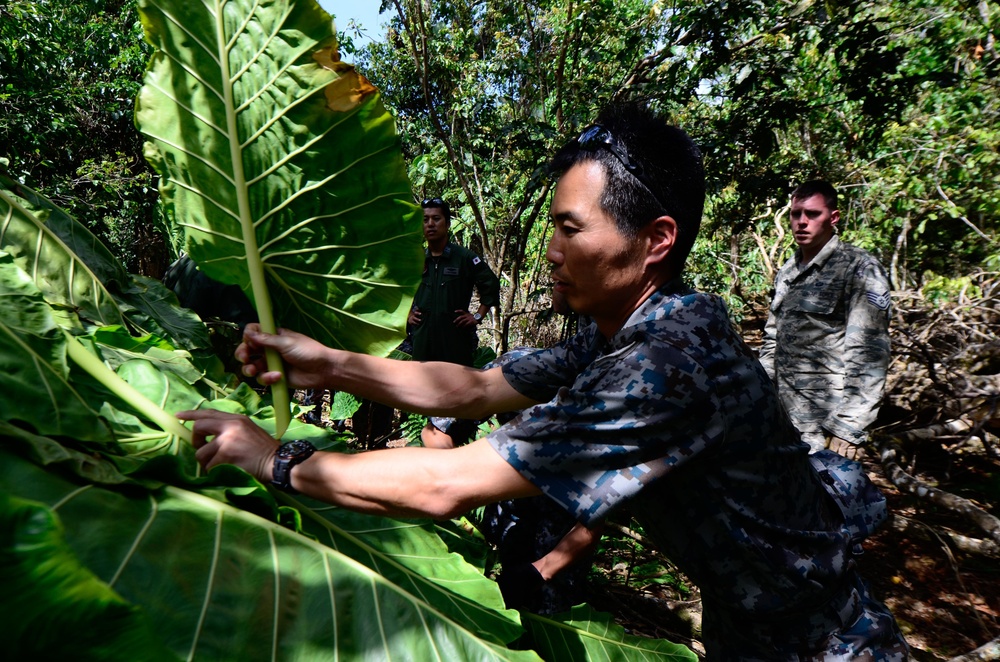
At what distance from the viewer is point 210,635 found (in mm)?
1058

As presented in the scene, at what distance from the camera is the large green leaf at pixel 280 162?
143 centimetres

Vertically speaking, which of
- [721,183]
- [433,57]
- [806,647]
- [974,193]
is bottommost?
[806,647]

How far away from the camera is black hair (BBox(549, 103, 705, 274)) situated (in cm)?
143

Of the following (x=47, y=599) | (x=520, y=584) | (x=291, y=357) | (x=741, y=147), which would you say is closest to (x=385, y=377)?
(x=291, y=357)

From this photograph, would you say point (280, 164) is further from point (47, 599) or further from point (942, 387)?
point (942, 387)

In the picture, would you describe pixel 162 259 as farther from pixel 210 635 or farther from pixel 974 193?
pixel 974 193

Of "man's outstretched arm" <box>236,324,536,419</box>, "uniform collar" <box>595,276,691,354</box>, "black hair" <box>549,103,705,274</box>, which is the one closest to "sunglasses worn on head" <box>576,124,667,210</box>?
"black hair" <box>549,103,705,274</box>

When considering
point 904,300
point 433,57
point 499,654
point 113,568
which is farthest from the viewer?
point 433,57

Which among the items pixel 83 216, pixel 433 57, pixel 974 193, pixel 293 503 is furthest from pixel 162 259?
pixel 974 193

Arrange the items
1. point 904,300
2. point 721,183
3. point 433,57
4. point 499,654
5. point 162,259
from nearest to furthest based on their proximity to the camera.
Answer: point 499,654
point 721,183
point 904,300
point 433,57
point 162,259

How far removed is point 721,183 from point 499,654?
4853mm

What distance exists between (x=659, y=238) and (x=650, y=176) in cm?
13

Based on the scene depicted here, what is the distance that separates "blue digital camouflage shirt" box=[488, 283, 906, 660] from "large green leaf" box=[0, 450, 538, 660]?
369 mm

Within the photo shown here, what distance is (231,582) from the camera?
1.12m
